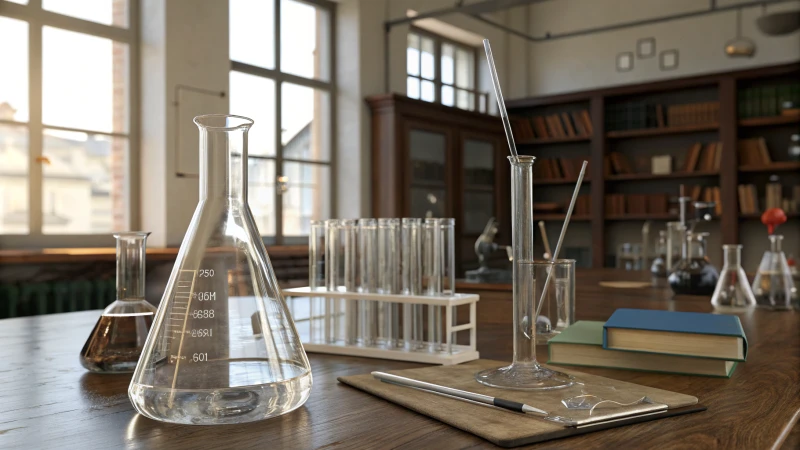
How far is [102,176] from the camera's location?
4488 millimetres

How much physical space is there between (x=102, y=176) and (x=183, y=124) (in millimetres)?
603

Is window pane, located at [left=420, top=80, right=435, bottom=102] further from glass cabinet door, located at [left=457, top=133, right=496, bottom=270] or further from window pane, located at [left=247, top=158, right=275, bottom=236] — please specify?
window pane, located at [left=247, top=158, right=275, bottom=236]

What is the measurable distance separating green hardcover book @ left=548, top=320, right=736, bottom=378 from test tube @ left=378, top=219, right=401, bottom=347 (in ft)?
0.73

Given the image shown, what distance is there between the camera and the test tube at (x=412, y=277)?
3.30ft

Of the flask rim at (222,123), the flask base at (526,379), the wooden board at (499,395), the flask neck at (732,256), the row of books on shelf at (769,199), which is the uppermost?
the row of books on shelf at (769,199)

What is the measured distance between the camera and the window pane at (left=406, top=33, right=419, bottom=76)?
6.70m

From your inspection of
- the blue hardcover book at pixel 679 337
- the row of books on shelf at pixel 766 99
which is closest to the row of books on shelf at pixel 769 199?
the row of books on shelf at pixel 766 99

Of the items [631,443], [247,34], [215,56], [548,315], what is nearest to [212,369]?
[631,443]

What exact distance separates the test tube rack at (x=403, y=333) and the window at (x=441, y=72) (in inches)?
223

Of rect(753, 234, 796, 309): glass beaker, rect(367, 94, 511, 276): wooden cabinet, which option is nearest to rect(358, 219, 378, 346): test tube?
rect(753, 234, 796, 309): glass beaker

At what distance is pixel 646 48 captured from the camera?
6.96 meters

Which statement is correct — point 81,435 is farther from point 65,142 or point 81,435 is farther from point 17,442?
point 65,142

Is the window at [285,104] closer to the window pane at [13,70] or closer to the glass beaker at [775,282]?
the window pane at [13,70]

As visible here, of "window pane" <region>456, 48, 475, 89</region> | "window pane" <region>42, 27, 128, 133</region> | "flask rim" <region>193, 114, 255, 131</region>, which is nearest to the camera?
"flask rim" <region>193, 114, 255, 131</region>
